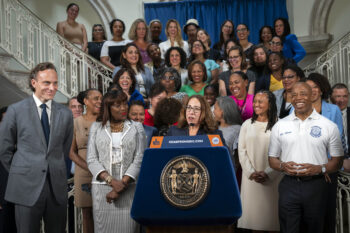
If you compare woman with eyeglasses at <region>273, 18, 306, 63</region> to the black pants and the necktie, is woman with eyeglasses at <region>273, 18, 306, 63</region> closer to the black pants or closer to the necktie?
the black pants

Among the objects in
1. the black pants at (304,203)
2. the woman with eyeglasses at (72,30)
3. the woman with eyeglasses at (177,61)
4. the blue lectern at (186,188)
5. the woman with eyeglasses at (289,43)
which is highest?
the woman with eyeglasses at (72,30)

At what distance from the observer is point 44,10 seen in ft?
31.7

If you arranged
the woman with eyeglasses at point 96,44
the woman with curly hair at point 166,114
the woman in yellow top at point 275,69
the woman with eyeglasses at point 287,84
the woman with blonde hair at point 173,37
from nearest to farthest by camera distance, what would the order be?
the woman with curly hair at point 166,114 < the woman with eyeglasses at point 287,84 < the woman in yellow top at point 275,69 < the woman with blonde hair at point 173,37 < the woman with eyeglasses at point 96,44

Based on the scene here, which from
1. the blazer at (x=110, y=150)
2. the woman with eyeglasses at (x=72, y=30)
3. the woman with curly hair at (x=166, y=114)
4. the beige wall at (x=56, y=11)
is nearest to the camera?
the blazer at (x=110, y=150)

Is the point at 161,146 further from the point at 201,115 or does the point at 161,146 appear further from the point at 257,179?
the point at 257,179

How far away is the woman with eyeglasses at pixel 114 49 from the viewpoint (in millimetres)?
6570

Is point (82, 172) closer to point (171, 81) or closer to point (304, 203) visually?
point (171, 81)

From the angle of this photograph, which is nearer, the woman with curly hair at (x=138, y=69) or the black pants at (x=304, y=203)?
the black pants at (x=304, y=203)

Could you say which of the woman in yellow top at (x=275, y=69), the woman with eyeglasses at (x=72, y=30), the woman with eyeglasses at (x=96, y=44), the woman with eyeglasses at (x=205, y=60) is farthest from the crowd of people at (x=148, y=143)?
the woman with eyeglasses at (x=72, y=30)

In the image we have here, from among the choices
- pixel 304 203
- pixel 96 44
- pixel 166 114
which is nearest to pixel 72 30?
pixel 96 44

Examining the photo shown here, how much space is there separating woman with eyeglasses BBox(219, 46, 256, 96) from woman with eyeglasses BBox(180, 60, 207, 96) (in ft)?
0.75

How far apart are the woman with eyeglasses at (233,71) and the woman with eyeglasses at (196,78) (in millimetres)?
228

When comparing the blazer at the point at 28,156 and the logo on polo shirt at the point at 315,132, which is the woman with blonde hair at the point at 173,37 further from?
the blazer at the point at 28,156

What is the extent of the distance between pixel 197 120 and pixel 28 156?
3.56 feet
